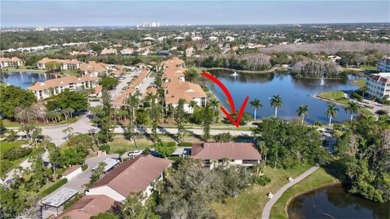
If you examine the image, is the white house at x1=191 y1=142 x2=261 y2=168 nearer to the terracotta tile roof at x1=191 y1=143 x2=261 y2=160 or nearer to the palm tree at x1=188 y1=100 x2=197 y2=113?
the terracotta tile roof at x1=191 y1=143 x2=261 y2=160

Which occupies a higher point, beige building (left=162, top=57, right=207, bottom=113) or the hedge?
beige building (left=162, top=57, right=207, bottom=113)

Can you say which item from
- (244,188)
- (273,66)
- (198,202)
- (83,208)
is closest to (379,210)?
(244,188)

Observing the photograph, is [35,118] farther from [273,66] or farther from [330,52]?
[330,52]

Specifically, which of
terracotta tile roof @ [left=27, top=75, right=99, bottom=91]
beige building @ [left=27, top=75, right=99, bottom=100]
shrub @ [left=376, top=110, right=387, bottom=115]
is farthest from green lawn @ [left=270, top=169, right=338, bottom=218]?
terracotta tile roof @ [left=27, top=75, right=99, bottom=91]

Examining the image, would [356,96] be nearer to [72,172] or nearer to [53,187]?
[72,172]

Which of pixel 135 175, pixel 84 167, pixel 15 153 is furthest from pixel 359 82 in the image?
pixel 15 153

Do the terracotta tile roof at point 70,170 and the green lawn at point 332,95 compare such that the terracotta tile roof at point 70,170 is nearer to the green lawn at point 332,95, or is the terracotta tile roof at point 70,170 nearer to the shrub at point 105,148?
the shrub at point 105,148

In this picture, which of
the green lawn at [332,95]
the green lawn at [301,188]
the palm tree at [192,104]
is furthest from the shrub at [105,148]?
the green lawn at [332,95]
